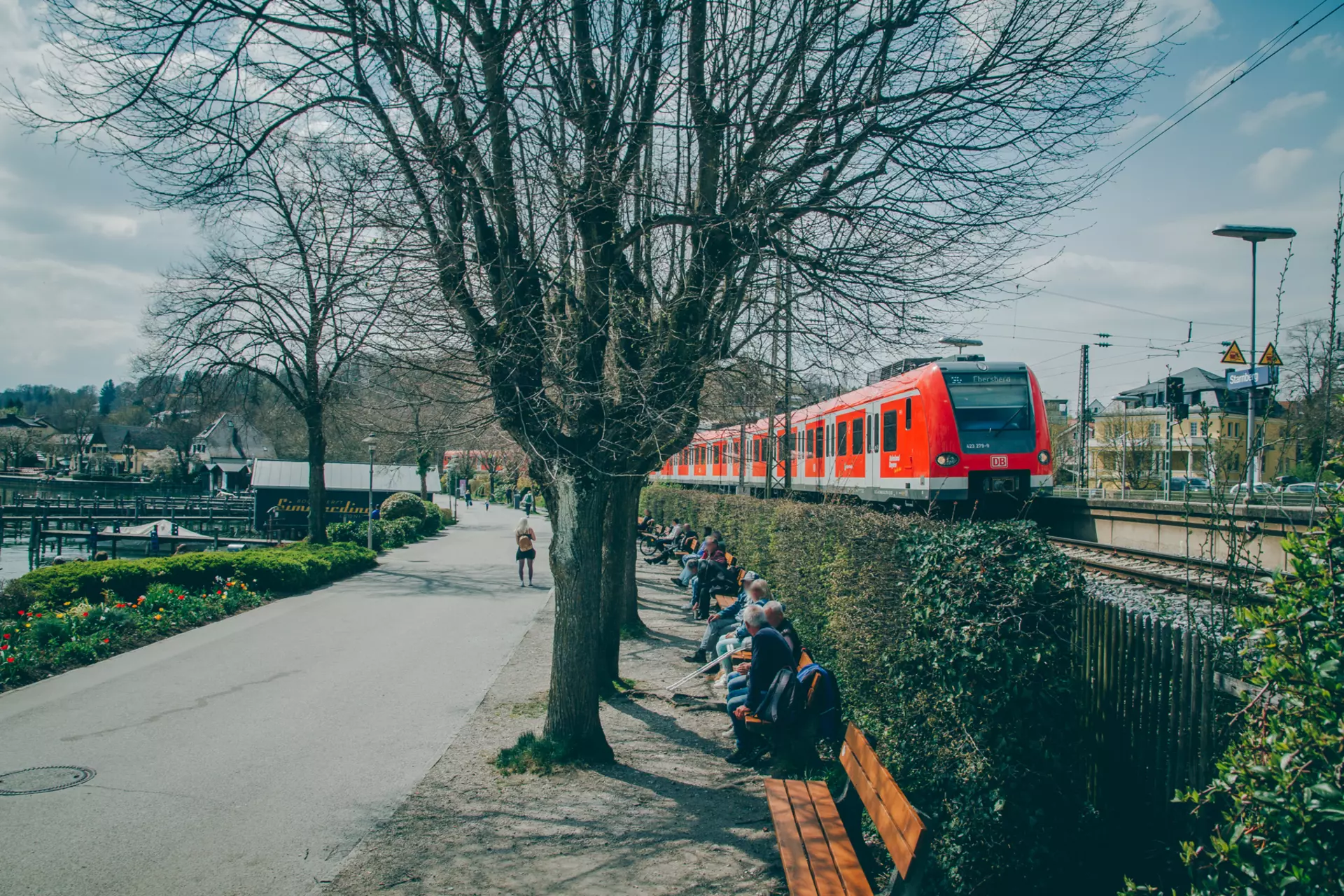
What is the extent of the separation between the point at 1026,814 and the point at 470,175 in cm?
593

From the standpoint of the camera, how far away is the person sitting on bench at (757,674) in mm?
7000

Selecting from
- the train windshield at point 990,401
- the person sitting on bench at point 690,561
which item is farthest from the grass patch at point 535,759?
the train windshield at point 990,401

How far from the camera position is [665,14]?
7.12 meters

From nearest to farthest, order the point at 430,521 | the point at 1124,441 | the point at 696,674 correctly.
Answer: the point at 696,674 < the point at 1124,441 < the point at 430,521

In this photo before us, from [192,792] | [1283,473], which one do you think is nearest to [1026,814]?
[1283,473]

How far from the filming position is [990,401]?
1486 centimetres

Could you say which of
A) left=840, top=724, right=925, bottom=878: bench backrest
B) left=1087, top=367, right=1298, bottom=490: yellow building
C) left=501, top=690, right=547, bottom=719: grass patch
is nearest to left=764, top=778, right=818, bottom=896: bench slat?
left=840, top=724, right=925, bottom=878: bench backrest

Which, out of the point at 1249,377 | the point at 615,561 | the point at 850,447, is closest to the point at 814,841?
the point at 615,561

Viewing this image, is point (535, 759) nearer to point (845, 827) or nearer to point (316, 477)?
point (845, 827)

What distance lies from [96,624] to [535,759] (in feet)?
30.4

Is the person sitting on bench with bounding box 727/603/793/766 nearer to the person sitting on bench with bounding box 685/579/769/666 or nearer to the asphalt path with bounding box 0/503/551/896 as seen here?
the asphalt path with bounding box 0/503/551/896

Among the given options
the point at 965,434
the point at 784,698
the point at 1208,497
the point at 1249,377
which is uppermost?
the point at 1249,377

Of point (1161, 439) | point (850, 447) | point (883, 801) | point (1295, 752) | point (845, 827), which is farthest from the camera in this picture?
point (1161, 439)

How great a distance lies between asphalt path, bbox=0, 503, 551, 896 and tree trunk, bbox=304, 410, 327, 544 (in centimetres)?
1043
